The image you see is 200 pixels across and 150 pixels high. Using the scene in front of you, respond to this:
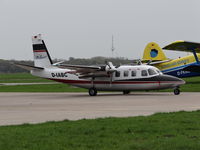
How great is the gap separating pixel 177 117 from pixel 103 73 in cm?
1696

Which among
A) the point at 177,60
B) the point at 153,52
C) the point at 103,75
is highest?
the point at 153,52

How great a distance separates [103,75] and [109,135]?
20337 millimetres

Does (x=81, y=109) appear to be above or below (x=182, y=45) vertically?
below

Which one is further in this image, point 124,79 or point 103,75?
point 103,75

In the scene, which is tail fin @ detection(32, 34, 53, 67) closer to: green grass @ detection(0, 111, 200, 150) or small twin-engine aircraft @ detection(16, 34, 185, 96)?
small twin-engine aircraft @ detection(16, 34, 185, 96)

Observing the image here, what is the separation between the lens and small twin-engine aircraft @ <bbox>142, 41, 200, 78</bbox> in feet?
133

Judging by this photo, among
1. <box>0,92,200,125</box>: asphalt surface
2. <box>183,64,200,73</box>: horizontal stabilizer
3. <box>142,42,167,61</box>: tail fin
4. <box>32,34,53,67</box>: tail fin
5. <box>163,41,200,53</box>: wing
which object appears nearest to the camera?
<box>0,92,200,125</box>: asphalt surface

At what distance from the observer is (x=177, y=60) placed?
47.8 meters

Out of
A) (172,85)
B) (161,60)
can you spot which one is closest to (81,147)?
(172,85)

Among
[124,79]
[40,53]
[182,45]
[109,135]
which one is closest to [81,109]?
[109,135]

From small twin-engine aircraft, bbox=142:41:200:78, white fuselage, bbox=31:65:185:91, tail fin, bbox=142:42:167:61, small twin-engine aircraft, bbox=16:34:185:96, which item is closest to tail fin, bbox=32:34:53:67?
small twin-engine aircraft, bbox=16:34:185:96

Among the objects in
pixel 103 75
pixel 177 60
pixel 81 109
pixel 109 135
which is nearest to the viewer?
pixel 109 135

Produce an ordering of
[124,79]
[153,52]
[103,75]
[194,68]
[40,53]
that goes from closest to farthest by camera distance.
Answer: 1. [124,79]
2. [103,75]
3. [40,53]
4. [194,68]
5. [153,52]

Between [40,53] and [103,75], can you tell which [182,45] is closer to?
[103,75]
